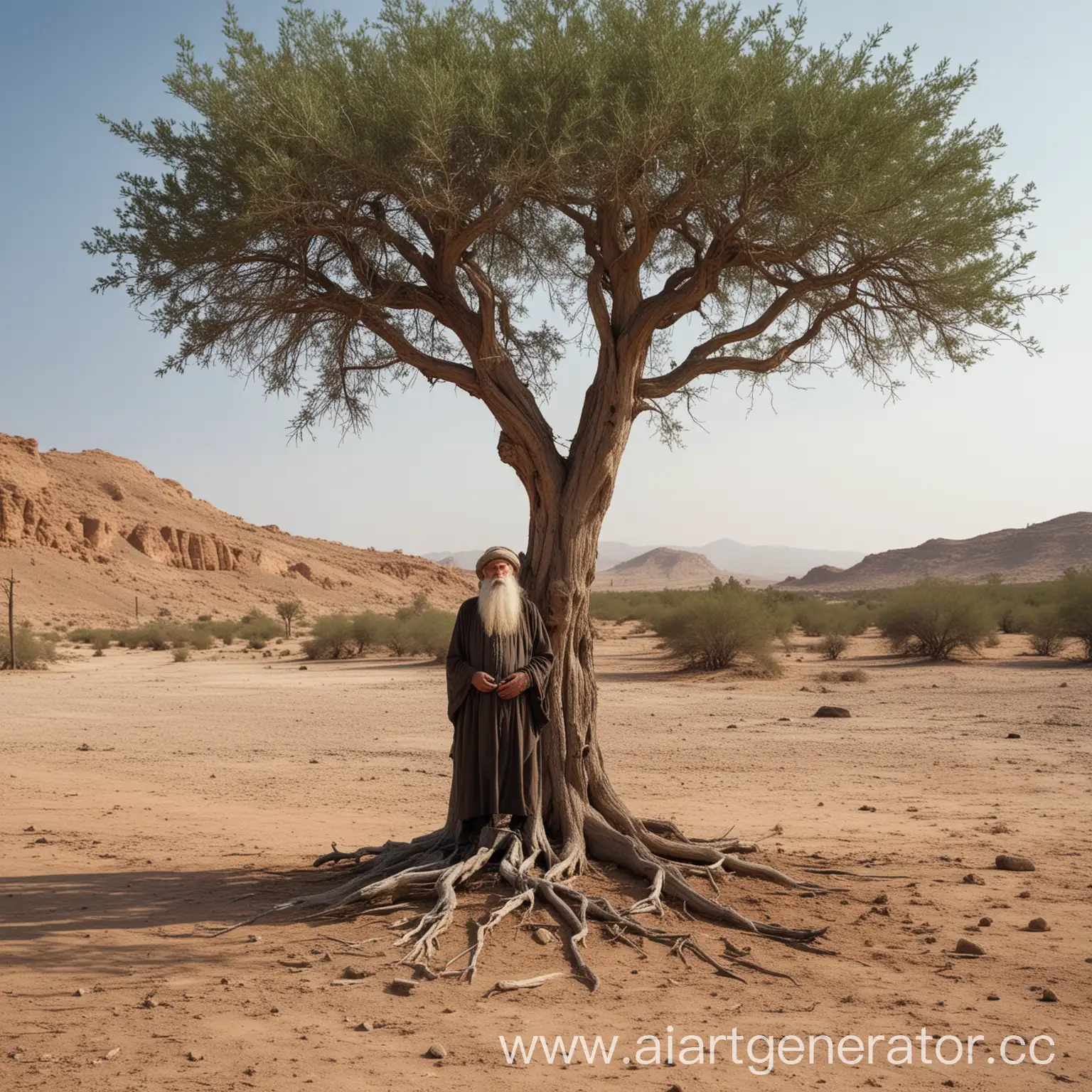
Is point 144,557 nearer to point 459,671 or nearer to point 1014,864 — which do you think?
point 459,671

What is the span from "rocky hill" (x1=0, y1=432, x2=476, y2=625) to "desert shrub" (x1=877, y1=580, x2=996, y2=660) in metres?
39.7

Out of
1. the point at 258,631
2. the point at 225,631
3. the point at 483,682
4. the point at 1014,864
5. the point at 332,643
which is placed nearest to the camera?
the point at 483,682

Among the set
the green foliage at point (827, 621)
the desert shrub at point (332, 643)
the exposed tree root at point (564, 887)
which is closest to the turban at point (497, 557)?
the exposed tree root at point (564, 887)

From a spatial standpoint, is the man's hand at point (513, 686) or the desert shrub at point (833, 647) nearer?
the man's hand at point (513, 686)

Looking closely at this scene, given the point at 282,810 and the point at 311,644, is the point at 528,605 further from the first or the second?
the point at 311,644

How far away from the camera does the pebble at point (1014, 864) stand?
7863 mm

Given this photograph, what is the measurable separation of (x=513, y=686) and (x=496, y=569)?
771 mm

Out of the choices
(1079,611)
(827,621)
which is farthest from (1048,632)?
(827,621)

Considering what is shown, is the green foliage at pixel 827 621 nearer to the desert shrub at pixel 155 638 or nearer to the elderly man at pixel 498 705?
the desert shrub at pixel 155 638

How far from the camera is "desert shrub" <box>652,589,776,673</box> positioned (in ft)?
83.0

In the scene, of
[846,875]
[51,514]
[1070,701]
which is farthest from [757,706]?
[51,514]

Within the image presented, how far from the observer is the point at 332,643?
35.1 meters

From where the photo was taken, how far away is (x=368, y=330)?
8375mm

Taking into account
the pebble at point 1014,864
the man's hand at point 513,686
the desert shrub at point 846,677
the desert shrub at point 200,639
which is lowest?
the pebble at point 1014,864
